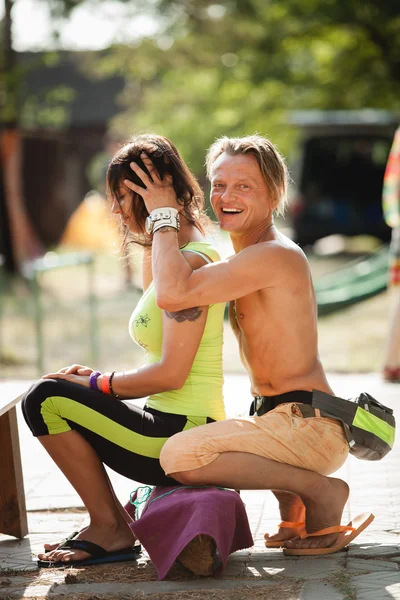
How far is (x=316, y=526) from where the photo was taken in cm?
378

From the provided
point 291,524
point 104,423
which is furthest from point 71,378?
point 291,524

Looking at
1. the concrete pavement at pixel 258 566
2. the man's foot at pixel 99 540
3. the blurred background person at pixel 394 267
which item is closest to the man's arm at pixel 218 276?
the man's foot at pixel 99 540

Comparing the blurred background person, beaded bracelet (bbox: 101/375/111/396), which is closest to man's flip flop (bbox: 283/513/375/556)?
beaded bracelet (bbox: 101/375/111/396)

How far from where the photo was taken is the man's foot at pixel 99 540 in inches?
149

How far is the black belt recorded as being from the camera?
12.2 ft

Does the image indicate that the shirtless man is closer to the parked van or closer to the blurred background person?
the blurred background person

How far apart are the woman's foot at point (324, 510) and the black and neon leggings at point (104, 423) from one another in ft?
1.74

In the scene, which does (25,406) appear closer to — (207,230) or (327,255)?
(207,230)

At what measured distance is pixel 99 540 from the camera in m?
3.79

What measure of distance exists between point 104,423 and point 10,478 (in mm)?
673

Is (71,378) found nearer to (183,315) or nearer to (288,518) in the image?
(183,315)

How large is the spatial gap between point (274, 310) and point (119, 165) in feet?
2.66

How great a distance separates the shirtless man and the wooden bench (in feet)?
2.74

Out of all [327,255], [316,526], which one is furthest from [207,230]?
[327,255]
